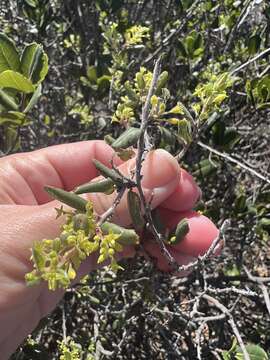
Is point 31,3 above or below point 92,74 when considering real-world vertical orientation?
above

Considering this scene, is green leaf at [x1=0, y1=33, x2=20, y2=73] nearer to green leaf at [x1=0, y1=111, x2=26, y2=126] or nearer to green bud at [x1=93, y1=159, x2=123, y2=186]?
green leaf at [x1=0, y1=111, x2=26, y2=126]

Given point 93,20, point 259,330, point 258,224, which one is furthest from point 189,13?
point 259,330

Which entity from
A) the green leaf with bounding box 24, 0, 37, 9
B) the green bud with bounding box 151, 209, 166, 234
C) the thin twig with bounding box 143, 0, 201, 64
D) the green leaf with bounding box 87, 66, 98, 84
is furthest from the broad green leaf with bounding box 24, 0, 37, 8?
the green bud with bounding box 151, 209, 166, 234

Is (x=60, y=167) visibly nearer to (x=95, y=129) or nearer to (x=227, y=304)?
(x=95, y=129)

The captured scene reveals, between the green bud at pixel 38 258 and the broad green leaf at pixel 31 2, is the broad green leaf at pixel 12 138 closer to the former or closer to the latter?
the broad green leaf at pixel 31 2

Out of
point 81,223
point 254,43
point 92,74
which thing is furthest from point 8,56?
point 254,43

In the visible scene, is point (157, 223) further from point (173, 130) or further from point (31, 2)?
point (31, 2)
